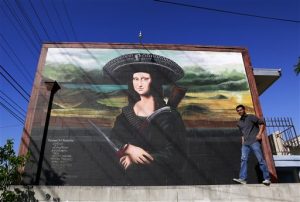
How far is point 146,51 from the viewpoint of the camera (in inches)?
515

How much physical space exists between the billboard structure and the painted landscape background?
0.04 meters

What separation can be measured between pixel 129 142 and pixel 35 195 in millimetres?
4343

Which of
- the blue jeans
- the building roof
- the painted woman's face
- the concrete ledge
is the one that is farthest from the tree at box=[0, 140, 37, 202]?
the building roof

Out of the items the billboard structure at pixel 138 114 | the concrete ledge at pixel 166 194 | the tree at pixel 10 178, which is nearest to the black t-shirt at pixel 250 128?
the concrete ledge at pixel 166 194

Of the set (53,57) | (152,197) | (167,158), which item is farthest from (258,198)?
(53,57)

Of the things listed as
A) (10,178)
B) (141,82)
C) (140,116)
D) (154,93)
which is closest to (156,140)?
(140,116)

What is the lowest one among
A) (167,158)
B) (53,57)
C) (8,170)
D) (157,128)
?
(8,170)

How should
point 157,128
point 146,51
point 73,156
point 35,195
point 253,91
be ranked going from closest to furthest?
1. point 35,195
2. point 73,156
3. point 157,128
4. point 253,91
5. point 146,51

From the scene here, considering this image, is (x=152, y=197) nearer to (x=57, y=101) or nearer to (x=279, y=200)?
(x=279, y=200)

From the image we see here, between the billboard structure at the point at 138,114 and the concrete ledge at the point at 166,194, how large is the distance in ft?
9.53

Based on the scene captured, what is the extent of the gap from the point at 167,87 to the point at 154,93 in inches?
22.7

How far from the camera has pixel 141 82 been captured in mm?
12250

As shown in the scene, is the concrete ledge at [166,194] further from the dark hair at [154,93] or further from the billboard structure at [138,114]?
the dark hair at [154,93]

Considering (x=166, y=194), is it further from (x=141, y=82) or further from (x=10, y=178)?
(x=141, y=82)
